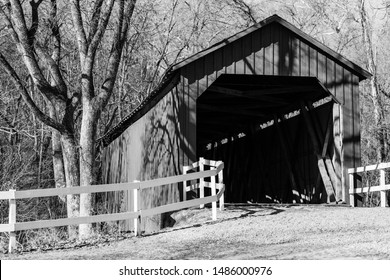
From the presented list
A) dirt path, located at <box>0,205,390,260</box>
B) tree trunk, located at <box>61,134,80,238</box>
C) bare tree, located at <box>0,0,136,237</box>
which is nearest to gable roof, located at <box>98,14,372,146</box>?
bare tree, located at <box>0,0,136,237</box>

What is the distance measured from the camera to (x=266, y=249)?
10.1 m

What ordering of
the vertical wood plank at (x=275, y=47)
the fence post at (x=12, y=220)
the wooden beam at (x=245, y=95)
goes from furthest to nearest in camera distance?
the wooden beam at (x=245, y=95)
the vertical wood plank at (x=275, y=47)
the fence post at (x=12, y=220)

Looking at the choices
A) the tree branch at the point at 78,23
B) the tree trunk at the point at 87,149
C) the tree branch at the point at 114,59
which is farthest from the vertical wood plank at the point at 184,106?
the tree branch at the point at 78,23

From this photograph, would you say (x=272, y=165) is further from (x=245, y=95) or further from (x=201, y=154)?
(x=201, y=154)

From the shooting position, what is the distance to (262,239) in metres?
11.0

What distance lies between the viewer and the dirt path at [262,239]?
383 inches

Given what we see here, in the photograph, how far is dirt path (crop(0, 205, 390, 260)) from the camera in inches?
383

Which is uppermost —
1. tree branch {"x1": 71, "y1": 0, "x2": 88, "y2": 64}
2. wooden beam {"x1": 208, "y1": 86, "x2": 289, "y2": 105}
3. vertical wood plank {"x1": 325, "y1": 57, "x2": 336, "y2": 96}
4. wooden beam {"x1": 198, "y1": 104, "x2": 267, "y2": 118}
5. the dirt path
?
tree branch {"x1": 71, "y1": 0, "x2": 88, "y2": 64}

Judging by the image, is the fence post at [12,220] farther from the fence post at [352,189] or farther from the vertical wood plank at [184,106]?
the fence post at [352,189]

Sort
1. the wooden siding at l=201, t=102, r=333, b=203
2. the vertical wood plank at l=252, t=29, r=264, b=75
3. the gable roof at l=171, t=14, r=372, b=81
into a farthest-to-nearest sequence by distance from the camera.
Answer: the wooden siding at l=201, t=102, r=333, b=203
the vertical wood plank at l=252, t=29, r=264, b=75
the gable roof at l=171, t=14, r=372, b=81

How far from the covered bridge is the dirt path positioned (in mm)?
2543

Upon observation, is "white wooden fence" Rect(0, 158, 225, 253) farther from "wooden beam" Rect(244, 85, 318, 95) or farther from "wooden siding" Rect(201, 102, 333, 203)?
"wooden siding" Rect(201, 102, 333, 203)

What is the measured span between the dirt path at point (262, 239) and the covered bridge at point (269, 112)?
8.34 ft

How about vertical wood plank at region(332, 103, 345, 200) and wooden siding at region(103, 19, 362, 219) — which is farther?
vertical wood plank at region(332, 103, 345, 200)
